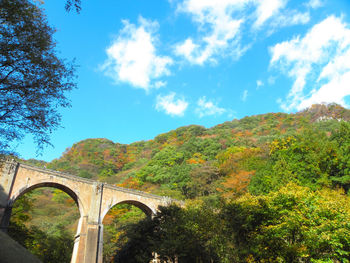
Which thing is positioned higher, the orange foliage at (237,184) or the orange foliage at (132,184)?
the orange foliage at (132,184)

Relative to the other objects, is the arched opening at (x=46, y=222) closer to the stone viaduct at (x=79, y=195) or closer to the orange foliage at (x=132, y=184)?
the stone viaduct at (x=79, y=195)

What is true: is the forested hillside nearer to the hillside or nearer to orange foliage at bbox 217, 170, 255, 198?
orange foliage at bbox 217, 170, 255, 198

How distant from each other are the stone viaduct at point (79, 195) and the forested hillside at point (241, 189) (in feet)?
7.54

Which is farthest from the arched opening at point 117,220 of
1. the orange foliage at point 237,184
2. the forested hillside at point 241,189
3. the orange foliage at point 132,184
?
the orange foliage at point 237,184

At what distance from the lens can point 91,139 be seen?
6688 cm

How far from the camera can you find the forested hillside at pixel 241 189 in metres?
8.72

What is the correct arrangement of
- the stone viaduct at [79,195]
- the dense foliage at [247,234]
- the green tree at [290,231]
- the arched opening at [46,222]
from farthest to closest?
the arched opening at [46,222] → the stone viaduct at [79,195] → the dense foliage at [247,234] → the green tree at [290,231]

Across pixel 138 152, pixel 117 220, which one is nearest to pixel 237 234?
pixel 117 220

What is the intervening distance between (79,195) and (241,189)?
55.0 feet

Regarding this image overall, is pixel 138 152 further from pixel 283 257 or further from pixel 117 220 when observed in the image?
pixel 283 257

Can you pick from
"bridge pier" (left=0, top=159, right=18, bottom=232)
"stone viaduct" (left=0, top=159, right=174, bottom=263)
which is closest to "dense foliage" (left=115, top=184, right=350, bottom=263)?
"stone viaduct" (left=0, top=159, right=174, bottom=263)

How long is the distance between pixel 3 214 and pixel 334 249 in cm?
1890

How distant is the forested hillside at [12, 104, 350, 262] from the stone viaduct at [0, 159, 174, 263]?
2.30 m

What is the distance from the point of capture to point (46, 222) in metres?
28.5
